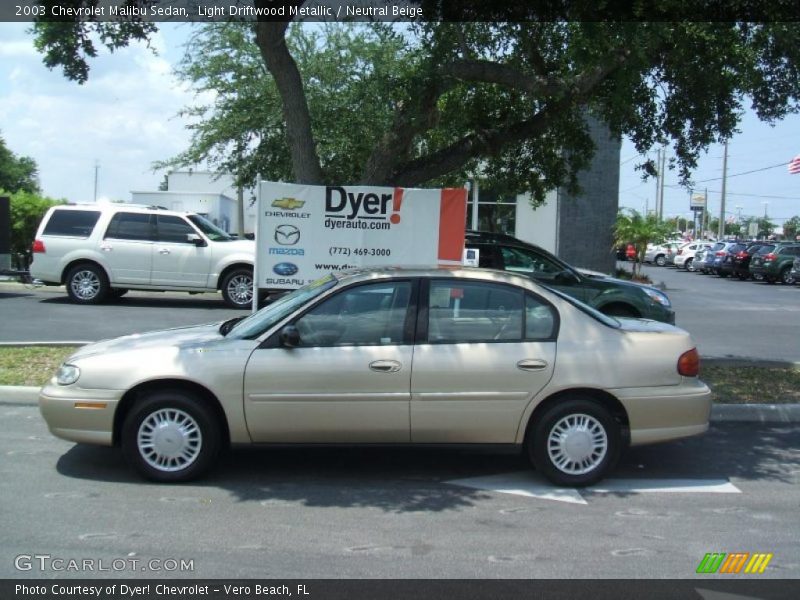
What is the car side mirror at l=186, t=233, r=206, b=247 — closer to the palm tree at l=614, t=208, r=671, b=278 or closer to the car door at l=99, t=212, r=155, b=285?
the car door at l=99, t=212, r=155, b=285

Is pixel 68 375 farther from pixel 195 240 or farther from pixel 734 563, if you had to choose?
pixel 195 240

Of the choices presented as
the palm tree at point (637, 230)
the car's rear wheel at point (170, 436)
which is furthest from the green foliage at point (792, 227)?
the car's rear wheel at point (170, 436)

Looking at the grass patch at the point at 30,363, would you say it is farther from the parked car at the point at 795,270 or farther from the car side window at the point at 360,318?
the parked car at the point at 795,270

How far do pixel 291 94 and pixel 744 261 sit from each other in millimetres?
30747

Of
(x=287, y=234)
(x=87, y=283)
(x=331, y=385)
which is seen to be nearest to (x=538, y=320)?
(x=331, y=385)

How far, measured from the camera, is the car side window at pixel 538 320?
234 inches

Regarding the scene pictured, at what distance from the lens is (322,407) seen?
5.72 m

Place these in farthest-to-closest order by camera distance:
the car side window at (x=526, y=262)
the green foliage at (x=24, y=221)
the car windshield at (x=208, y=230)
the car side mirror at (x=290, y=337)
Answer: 1. the green foliage at (x=24, y=221)
2. the car windshield at (x=208, y=230)
3. the car side window at (x=526, y=262)
4. the car side mirror at (x=290, y=337)

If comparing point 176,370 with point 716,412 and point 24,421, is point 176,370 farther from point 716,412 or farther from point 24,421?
point 716,412

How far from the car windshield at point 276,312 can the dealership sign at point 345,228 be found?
2502mm

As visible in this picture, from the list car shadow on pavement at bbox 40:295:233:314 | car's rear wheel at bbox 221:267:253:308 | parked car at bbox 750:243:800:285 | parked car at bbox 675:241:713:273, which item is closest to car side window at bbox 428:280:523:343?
car shadow on pavement at bbox 40:295:233:314

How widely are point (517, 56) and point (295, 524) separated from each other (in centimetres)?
628

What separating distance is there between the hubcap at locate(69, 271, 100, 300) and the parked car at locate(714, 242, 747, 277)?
Answer: 28.9m

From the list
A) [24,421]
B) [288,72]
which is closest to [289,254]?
[288,72]
